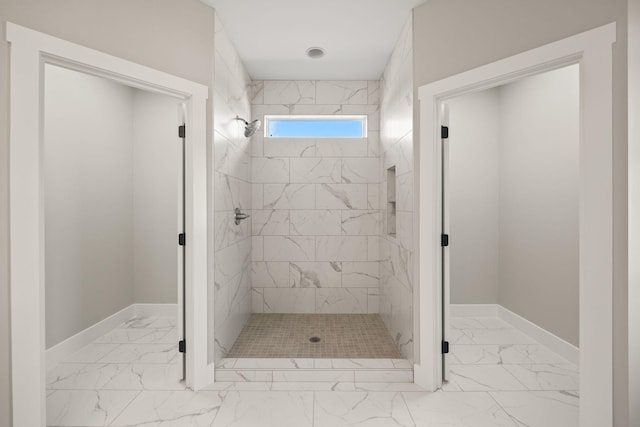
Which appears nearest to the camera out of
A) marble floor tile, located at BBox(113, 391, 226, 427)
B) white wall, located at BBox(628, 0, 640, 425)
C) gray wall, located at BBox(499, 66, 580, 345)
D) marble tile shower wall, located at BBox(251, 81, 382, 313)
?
white wall, located at BBox(628, 0, 640, 425)

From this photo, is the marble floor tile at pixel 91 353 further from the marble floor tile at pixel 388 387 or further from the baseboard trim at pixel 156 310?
the marble floor tile at pixel 388 387

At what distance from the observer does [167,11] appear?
1921 millimetres

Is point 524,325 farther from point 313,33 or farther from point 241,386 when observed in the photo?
point 313,33

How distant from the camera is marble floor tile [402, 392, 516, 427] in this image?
1.78 meters

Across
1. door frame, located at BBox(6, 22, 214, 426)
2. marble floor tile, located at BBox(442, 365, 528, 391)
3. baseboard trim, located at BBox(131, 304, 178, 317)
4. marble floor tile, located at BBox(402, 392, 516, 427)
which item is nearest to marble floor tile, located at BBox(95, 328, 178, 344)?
baseboard trim, located at BBox(131, 304, 178, 317)

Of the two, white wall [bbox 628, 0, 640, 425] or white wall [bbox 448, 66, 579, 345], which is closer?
white wall [bbox 628, 0, 640, 425]

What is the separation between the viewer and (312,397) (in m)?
2.04

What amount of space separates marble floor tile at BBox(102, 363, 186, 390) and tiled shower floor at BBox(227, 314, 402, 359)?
44 centimetres

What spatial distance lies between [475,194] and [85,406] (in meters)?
3.83

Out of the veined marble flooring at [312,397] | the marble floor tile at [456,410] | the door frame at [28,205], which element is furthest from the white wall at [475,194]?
the door frame at [28,205]

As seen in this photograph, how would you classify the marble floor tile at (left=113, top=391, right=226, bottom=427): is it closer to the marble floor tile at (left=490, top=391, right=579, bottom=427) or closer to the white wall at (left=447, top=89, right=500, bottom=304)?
the marble floor tile at (left=490, top=391, right=579, bottom=427)

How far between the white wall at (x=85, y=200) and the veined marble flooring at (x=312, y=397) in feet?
1.69

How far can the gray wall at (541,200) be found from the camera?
2.47m

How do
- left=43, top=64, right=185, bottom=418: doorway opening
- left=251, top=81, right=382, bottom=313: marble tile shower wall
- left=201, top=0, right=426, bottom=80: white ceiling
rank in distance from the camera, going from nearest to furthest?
left=201, top=0, right=426, bottom=80: white ceiling, left=43, top=64, right=185, bottom=418: doorway opening, left=251, top=81, right=382, bottom=313: marble tile shower wall
